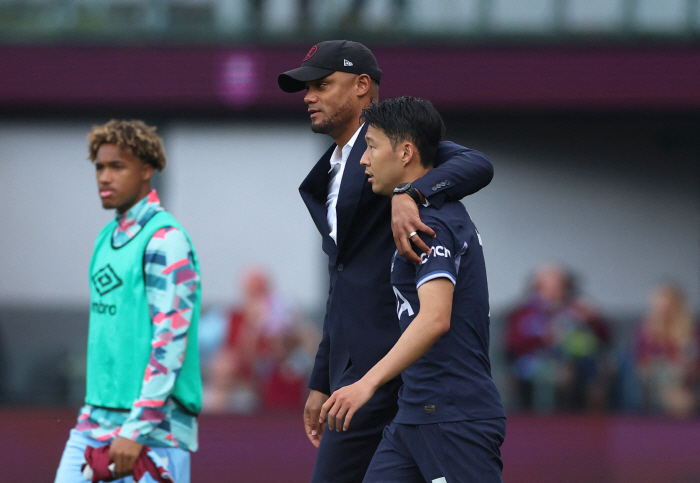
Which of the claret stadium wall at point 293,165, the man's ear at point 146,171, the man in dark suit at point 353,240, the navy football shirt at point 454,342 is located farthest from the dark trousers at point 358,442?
the claret stadium wall at point 293,165

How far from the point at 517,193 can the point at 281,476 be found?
434 cm

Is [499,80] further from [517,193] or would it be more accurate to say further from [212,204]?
[212,204]

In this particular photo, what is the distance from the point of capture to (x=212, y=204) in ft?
34.2

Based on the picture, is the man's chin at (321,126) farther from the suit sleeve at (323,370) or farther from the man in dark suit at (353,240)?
the suit sleeve at (323,370)

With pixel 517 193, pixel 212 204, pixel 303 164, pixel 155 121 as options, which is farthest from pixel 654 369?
pixel 155 121

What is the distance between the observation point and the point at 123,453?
11.4 feet

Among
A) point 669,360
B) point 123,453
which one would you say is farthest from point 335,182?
point 669,360

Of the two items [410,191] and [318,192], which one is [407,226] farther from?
[318,192]

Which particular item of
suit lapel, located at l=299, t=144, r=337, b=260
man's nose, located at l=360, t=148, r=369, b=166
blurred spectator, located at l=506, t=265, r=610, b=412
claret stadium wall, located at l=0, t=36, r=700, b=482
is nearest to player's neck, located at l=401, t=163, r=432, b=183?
man's nose, located at l=360, t=148, r=369, b=166

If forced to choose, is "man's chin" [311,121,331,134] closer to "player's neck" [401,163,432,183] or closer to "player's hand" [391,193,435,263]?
"player's neck" [401,163,432,183]

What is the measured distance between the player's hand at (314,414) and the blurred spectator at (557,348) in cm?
495

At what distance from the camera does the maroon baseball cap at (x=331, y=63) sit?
349cm

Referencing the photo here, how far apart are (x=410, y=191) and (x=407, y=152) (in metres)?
0.17

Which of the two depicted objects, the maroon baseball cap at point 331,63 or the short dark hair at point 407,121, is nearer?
the short dark hair at point 407,121
